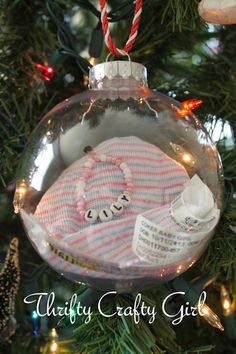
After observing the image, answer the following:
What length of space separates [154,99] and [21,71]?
26 cm

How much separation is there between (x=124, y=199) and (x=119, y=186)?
0.04 ft

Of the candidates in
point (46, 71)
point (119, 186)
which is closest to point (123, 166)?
point (119, 186)

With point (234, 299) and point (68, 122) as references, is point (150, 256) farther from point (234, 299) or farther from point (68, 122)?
point (234, 299)

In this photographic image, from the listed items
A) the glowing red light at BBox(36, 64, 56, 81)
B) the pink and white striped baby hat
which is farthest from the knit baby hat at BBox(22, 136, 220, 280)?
the glowing red light at BBox(36, 64, 56, 81)

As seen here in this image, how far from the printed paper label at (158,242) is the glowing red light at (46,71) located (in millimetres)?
296

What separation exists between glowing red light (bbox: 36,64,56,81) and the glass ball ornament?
7.9 inches

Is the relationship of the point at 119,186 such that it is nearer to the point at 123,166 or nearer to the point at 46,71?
the point at 123,166

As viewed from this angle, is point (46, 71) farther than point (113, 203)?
Yes

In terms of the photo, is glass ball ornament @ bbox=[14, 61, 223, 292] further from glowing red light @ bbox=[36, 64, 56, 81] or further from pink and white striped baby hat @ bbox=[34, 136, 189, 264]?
glowing red light @ bbox=[36, 64, 56, 81]

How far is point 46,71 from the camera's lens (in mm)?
624

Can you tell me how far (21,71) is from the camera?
0.63 metres

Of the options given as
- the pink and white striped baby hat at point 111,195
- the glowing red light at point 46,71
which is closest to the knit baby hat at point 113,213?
the pink and white striped baby hat at point 111,195

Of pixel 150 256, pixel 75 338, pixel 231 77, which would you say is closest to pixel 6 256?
pixel 75 338

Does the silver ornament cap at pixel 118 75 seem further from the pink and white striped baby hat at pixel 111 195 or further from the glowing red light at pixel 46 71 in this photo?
the glowing red light at pixel 46 71
